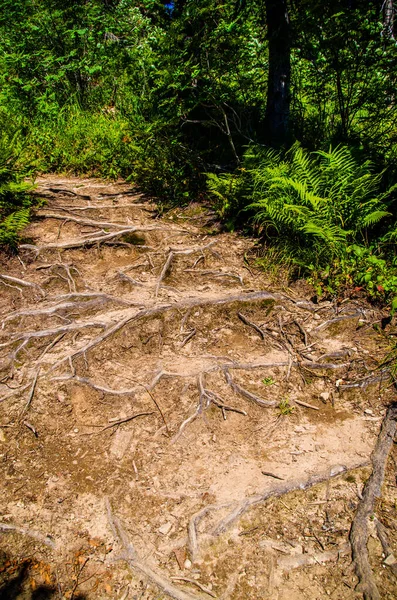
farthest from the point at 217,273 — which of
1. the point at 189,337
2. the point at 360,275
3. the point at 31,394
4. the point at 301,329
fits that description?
the point at 31,394

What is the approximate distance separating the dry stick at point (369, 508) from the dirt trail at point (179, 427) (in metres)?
0.05

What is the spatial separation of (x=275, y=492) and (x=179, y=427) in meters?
0.85

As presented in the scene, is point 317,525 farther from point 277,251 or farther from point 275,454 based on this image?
point 277,251

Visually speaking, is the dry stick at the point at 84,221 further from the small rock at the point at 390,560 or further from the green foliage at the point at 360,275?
the small rock at the point at 390,560

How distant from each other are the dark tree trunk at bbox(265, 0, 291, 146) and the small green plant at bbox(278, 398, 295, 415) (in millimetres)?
3954

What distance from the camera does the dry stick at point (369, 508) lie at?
2.13 meters

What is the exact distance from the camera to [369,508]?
2475 mm

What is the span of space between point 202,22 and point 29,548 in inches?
229

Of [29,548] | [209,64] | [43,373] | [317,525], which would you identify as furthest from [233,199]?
[29,548]

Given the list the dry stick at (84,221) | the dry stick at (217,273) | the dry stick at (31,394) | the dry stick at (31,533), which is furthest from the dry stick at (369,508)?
the dry stick at (84,221)

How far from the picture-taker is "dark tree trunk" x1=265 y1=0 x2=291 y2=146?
524 centimetres

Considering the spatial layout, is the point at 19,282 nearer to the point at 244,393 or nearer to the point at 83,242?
the point at 83,242

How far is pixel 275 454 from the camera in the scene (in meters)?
2.91

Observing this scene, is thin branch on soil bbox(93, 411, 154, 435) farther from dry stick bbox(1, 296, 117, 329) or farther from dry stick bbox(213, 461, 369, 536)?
dry stick bbox(1, 296, 117, 329)
